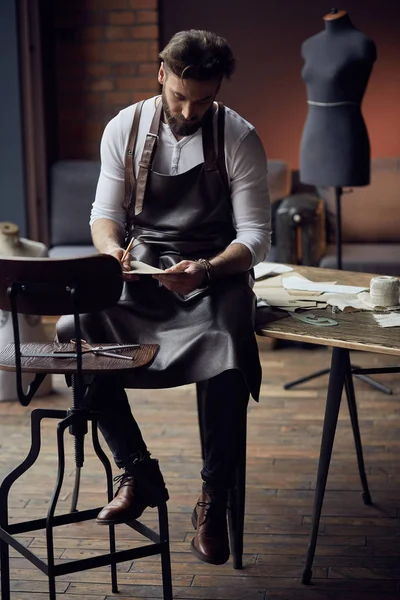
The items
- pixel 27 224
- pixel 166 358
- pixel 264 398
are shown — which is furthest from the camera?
pixel 27 224

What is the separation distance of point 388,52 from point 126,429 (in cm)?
388

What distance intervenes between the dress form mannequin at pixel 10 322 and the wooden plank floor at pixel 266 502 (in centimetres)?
8

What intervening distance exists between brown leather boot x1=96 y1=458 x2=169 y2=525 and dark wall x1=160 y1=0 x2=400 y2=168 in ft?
12.2

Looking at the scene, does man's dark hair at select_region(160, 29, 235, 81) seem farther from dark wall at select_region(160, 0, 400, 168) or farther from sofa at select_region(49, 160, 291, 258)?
dark wall at select_region(160, 0, 400, 168)

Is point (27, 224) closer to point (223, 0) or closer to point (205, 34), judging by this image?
point (223, 0)

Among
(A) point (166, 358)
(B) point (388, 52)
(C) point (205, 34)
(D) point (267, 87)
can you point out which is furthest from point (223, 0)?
(A) point (166, 358)

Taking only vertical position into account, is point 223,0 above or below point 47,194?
above

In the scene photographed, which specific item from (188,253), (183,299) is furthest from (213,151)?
(183,299)

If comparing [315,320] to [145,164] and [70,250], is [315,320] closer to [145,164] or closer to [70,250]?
[145,164]

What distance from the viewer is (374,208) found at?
5230mm

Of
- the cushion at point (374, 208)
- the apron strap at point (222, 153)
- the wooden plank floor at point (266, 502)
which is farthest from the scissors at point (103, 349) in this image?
the cushion at point (374, 208)

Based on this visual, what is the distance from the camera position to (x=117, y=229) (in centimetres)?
269

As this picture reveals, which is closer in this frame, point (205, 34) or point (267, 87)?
point (205, 34)

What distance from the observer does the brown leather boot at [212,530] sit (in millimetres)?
2445
